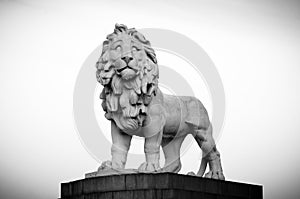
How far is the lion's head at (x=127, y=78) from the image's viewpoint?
938cm

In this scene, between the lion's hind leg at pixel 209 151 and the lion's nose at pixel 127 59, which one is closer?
the lion's nose at pixel 127 59

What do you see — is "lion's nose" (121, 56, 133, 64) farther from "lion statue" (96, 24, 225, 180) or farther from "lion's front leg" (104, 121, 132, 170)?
"lion's front leg" (104, 121, 132, 170)

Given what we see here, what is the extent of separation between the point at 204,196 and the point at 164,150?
120cm

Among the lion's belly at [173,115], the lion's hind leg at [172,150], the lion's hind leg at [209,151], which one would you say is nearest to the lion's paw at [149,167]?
the lion's belly at [173,115]

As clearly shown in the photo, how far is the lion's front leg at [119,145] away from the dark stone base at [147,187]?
0.46 m

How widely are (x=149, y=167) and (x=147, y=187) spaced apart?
19.3 inches

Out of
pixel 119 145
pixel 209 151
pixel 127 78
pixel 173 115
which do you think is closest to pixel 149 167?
pixel 119 145

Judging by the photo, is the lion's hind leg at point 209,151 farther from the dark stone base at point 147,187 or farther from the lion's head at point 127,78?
the lion's head at point 127,78

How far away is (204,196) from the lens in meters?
9.28

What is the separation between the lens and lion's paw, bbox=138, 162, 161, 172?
9.34 m

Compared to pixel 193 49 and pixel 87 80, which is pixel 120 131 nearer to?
pixel 87 80

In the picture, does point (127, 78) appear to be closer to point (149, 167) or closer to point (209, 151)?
point (149, 167)

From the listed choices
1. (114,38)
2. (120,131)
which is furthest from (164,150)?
(114,38)

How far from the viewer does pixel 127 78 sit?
30.7ft
